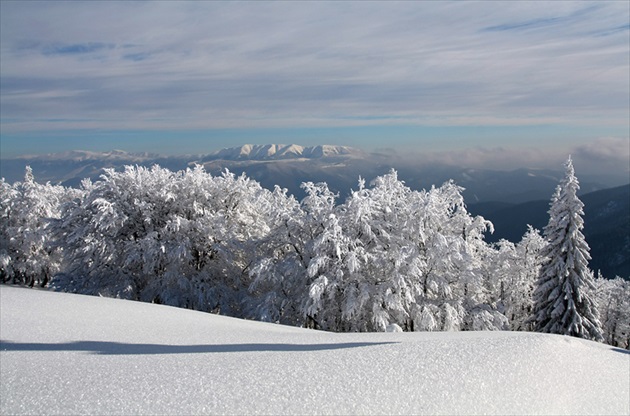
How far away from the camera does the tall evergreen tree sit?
2408 cm

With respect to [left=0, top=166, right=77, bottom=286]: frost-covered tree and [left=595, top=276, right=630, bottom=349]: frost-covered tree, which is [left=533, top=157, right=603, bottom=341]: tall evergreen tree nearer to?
[left=595, top=276, right=630, bottom=349]: frost-covered tree

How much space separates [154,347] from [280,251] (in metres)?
14.6

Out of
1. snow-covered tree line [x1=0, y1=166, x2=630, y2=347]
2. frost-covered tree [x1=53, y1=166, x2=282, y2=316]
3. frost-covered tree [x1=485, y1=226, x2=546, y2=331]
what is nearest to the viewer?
snow-covered tree line [x1=0, y1=166, x2=630, y2=347]

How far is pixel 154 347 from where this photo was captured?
33.1ft

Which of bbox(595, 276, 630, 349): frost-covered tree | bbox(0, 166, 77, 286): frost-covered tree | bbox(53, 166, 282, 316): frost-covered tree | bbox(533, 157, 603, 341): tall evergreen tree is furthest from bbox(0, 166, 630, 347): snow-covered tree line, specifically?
bbox(595, 276, 630, 349): frost-covered tree

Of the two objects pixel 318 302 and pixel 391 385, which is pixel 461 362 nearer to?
pixel 391 385

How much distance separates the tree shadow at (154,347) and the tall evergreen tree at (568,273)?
18869 mm

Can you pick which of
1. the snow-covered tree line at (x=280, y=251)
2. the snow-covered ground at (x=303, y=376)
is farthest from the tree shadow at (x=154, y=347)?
the snow-covered tree line at (x=280, y=251)

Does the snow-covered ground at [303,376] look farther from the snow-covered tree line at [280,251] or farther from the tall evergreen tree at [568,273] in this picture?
the tall evergreen tree at [568,273]

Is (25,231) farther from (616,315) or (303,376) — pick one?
(616,315)

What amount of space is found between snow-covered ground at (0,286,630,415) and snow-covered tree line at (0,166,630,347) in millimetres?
10837

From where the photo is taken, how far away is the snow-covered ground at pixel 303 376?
253 inches

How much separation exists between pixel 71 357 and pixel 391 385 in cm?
647

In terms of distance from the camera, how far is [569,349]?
9.17 metres
